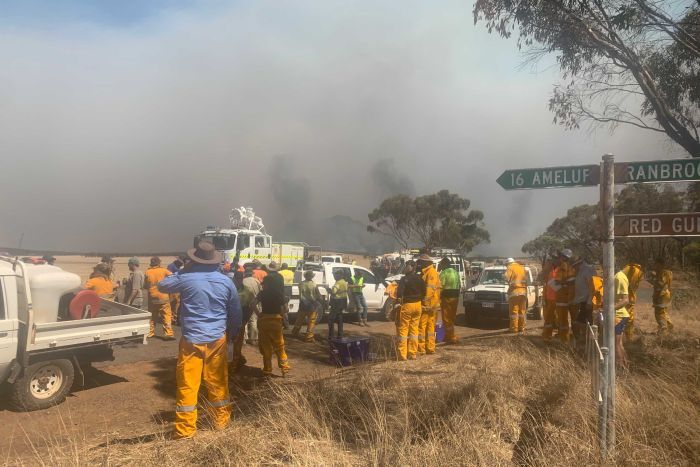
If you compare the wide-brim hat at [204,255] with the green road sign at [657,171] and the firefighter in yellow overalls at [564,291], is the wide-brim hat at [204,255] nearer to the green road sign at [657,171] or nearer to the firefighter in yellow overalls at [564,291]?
the green road sign at [657,171]

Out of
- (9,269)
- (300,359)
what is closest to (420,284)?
(300,359)


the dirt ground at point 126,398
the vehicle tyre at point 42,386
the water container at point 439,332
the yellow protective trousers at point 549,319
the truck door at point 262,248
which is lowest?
the dirt ground at point 126,398

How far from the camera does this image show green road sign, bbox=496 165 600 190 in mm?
4375

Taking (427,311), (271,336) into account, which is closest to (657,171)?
(271,336)

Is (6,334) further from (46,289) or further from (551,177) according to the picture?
(551,177)

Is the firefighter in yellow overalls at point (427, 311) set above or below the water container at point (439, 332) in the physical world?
above

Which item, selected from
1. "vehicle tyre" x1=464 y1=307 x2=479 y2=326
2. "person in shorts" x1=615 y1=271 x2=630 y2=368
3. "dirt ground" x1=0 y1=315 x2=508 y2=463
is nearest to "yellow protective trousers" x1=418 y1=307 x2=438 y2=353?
"dirt ground" x1=0 y1=315 x2=508 y2=463

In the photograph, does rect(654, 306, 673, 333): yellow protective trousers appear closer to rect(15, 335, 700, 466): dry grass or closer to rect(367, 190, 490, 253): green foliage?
rect(15, 335, 700, 466): dry grass

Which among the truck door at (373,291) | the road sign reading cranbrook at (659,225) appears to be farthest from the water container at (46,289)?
the truck door at (373,291)

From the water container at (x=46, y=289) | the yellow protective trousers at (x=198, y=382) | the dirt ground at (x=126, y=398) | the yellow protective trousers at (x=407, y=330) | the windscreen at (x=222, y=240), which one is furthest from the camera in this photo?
the windscreen at (x=222, y=240)

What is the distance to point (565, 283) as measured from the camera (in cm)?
1034

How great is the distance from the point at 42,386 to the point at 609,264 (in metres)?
6.49

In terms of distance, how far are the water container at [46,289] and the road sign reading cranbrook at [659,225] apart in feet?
21.1

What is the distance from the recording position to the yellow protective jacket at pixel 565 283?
10.2 meters
